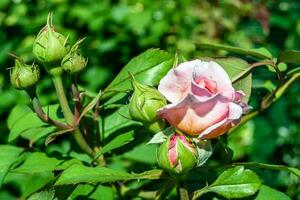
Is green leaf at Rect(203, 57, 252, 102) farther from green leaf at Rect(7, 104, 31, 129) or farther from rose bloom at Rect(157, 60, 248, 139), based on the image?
green leaf at Rect(7, 104, 31, 129)

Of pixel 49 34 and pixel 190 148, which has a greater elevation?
pixel 49 34

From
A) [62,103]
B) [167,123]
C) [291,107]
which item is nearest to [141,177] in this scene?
[167,123]

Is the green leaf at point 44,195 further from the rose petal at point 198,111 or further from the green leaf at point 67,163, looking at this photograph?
the rose petal at point 198,111

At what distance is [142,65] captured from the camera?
1.05 meters

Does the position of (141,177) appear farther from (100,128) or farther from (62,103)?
(100,128)

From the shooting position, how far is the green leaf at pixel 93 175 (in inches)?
32.8

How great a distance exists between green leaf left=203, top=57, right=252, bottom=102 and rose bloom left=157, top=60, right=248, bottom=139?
0.18 m

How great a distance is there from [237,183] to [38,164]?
342mm

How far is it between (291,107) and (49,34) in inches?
68.5

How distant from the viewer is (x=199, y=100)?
2.70 feet

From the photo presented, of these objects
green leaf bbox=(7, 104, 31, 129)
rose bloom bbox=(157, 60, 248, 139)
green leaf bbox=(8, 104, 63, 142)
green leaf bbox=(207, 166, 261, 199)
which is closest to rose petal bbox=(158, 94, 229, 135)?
rose bloom bbox=(157, 60, 248, 139)

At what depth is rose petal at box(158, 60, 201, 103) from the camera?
84 cm

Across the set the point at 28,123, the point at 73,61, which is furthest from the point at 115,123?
the point at 73,61

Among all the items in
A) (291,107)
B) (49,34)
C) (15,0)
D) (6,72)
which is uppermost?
(49,34)
